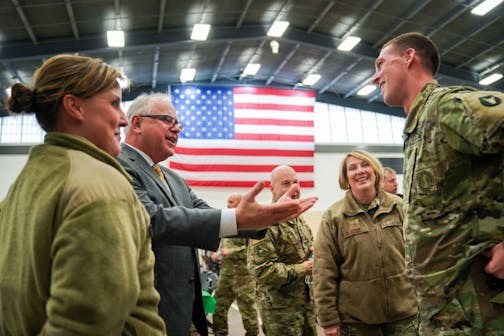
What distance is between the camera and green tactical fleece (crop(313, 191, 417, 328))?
256 centimetres

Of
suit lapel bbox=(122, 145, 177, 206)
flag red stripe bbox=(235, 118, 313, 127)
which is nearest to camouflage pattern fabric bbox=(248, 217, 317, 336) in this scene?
suit lapel bbox=(122, 145, 177, 206)

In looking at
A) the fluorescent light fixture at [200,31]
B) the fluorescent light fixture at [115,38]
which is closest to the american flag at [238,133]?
the fluorescent light fixture at [200,31]

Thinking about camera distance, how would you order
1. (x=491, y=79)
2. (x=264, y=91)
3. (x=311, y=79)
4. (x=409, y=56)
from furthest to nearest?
(x=311, y=79) → (x=491, y=79) → (x=264, y=91) → (x=409, y=56)

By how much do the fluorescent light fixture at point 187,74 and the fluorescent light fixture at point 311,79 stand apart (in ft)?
11.9

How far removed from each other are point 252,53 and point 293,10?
2.41 metres

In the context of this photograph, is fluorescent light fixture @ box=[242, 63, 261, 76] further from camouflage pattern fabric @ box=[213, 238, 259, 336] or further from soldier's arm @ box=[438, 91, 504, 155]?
soldier's arm @ box=[438, 91, 504, 155]

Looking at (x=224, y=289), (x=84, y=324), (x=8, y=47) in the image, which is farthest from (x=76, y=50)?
(x=84, y=324)

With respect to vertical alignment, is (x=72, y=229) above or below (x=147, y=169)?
below

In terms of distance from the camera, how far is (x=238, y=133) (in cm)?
1179

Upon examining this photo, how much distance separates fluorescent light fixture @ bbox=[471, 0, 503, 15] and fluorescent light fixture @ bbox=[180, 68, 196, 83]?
7176mm

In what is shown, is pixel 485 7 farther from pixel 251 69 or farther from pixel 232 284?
pixel 232 284

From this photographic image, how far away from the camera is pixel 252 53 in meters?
12.5

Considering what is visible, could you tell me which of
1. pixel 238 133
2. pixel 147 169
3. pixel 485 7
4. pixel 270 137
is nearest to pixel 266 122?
pixel 270 137

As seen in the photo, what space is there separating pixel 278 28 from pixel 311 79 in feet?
11.2
